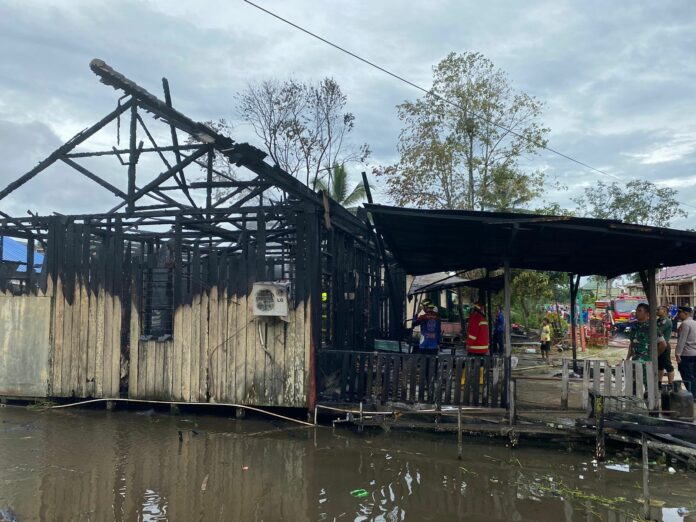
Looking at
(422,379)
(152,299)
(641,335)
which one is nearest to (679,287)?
(641,335)

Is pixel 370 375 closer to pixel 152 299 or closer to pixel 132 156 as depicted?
pixel 152 299

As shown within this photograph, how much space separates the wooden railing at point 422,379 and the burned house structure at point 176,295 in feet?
2.32

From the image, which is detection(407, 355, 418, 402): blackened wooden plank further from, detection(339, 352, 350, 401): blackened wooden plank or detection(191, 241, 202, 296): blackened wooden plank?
detection(191, 241, 202, 296): blackened wooden plank

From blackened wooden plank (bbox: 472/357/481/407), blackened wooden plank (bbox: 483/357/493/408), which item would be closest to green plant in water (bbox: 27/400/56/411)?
blackened wooden plank (bbox: 472/357/481/407)

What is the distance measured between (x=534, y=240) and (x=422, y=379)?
9.64 ft

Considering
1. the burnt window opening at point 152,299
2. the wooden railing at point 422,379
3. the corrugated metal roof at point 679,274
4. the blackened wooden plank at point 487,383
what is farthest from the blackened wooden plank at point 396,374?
the corrugated metal roof at point 679,274

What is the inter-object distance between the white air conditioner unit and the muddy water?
6.58 feet

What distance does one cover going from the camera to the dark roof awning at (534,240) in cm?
729

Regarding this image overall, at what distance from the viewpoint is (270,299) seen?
29.1ft

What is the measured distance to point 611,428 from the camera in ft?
22.9

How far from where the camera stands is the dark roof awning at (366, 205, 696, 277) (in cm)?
729

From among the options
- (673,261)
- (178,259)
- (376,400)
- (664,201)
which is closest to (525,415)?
(376,400)

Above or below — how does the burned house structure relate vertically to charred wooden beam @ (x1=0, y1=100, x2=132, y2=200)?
below

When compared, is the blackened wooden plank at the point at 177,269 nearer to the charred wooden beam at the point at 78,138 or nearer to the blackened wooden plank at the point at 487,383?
the charred wooden beam at the point at 78,138
